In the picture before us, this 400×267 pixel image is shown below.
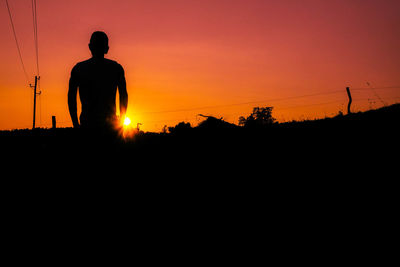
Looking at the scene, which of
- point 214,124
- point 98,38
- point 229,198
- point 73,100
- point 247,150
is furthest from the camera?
point 214,124

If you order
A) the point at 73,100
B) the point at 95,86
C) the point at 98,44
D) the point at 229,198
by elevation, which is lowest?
the point at 229,198

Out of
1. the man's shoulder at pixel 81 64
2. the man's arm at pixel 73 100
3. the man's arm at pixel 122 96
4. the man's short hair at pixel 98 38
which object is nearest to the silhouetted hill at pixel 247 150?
the man's arm at pixel 73 100

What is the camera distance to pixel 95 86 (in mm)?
3607

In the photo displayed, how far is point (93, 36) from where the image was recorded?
3545 millimetres

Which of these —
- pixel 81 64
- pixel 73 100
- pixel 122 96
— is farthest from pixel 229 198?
pixel 81 64

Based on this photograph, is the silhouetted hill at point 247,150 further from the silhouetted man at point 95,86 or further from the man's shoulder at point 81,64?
the man's shoulder at point 81,64

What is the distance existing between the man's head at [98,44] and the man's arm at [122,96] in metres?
0.39

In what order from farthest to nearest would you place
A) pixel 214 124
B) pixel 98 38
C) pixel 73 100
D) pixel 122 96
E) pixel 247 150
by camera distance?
pixel 214 124
pixel 247 150
pixel 122 96
pixel 73 100
pixel 98 38

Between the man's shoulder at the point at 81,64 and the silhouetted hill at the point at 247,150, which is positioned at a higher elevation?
the man's shoulder at the point at 81,64

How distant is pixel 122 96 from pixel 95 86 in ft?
1.31

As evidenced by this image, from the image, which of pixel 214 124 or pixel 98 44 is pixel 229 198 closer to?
pixel 98 44

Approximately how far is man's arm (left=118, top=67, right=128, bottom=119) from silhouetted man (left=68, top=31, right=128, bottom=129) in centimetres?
14

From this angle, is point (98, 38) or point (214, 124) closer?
point (98, 38)

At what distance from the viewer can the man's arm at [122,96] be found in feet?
12.6
